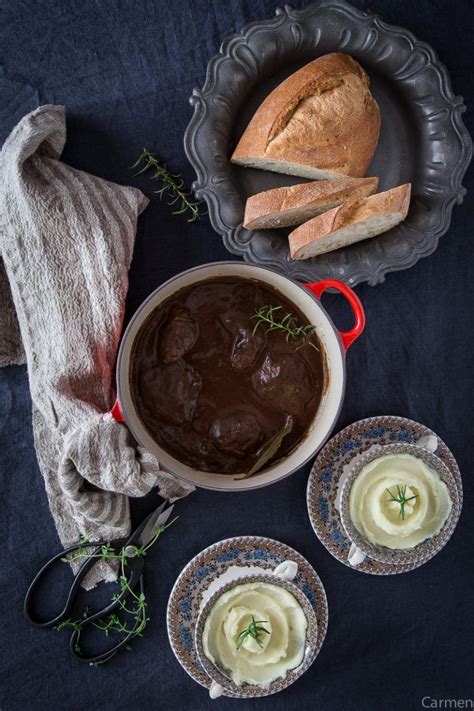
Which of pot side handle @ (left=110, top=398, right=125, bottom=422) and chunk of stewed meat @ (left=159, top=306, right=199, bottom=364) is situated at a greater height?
chunk of stewed meat @ (left=159, top=306, right=199, bottom=364)

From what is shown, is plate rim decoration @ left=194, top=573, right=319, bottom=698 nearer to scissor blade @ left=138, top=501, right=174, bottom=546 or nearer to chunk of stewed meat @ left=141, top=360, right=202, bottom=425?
scissor blade @ left=138, top=501, right=174, bottom=546

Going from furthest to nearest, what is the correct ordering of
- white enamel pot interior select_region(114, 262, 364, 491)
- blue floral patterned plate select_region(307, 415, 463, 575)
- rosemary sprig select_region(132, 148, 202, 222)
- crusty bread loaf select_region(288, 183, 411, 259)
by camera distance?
blue floral patterned plate select_region(307, 415, 463, 575) < rosemary sprig select_region(132, 148, 202, 222) < crusty bread loaf select_region(288, 183, 411, 259) < white enamel pot interior select_region(114, 262, 364, 491)

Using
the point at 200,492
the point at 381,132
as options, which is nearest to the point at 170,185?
the point at 381,132

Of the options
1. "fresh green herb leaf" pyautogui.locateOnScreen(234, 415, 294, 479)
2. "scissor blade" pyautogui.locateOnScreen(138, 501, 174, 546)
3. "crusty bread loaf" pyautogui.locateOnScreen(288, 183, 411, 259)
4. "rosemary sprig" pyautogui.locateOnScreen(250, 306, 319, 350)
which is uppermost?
"crusty bread loaf" pyautogui.locateOnScreen(288, 183, 411, 259)

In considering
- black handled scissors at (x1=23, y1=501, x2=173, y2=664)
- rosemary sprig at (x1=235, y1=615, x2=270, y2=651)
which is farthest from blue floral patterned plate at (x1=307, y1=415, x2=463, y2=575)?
black handled scissors at (x1=23, y1=501, x2=173, y2=664)

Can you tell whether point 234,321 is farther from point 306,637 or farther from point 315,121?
point 306,637

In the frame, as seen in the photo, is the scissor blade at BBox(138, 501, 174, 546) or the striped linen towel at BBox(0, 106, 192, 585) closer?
the striped linen towel at BBox(0, 106, 192, 585)

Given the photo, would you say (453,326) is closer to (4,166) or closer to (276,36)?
(276,36)

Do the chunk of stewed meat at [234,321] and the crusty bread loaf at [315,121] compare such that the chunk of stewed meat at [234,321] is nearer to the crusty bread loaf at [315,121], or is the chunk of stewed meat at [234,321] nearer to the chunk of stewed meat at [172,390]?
the chunk of stewed meat at [172,390]
